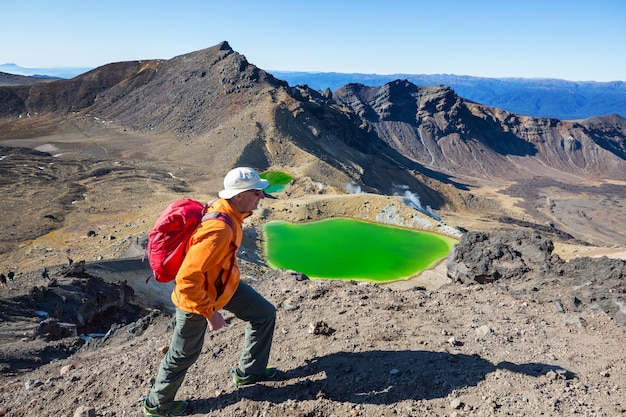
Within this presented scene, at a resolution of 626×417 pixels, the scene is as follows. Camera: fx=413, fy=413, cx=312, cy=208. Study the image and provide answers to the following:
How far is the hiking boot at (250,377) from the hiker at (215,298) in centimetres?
1

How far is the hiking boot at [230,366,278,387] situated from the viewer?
527 cm

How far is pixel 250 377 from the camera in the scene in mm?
5281

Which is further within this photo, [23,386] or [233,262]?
[23,386]

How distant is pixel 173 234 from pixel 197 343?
1383mm

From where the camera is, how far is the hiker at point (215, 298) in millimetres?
4078

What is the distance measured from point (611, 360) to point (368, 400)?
146 inches

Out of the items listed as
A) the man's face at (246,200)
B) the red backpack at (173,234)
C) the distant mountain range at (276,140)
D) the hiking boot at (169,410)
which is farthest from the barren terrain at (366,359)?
the distant mountain range at (276,140)

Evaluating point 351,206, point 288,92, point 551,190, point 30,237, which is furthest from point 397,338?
point 551,190

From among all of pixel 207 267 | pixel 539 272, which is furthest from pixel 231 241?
pixel 539 272

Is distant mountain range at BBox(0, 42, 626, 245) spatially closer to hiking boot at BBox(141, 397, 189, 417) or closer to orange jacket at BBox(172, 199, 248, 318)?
hiking boot at BBox(141, 397, 189, 417)

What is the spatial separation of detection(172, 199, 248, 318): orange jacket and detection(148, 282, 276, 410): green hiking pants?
280 mm

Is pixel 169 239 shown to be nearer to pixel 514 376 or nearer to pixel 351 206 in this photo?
pixel 514 376

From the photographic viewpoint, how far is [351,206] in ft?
123

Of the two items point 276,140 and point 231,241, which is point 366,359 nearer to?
point 231,241
